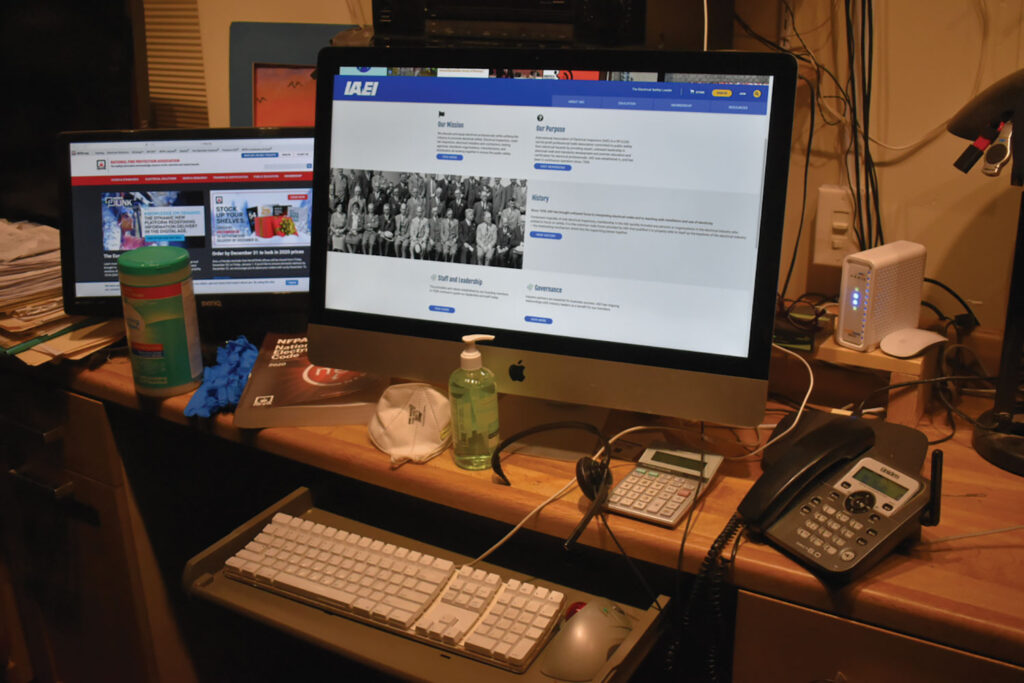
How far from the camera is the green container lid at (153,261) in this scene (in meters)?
1.08

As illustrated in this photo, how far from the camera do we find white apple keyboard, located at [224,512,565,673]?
2.77 feet

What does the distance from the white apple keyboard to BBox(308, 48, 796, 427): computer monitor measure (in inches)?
9.5

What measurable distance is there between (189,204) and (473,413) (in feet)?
2.18

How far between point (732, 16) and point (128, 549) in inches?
53.6

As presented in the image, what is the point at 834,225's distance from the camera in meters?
1.31

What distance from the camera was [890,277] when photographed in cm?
109

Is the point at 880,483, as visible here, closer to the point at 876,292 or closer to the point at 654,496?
the point at 654,496

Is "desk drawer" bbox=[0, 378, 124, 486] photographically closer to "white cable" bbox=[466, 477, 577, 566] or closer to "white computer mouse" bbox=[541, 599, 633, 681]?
"white cable" bbox=[466, 477, 577, 566]

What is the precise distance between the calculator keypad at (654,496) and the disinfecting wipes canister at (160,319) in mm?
660

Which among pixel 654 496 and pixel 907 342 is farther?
pixel 907 342

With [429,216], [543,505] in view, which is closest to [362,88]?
[429,216]

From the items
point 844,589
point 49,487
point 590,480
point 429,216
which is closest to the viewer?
point 844,589

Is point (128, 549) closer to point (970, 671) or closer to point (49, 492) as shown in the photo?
point (49, 492)

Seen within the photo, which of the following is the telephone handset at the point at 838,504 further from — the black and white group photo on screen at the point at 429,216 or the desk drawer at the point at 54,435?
the desk drawer at the point at 54,435
